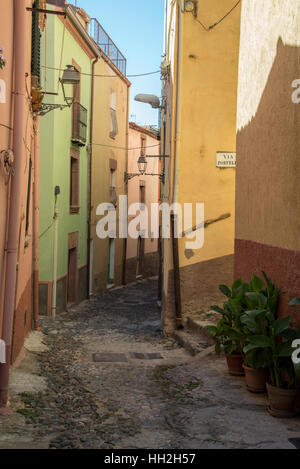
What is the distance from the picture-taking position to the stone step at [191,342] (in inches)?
364

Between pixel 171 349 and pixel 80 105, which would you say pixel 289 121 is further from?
pixel 80 105

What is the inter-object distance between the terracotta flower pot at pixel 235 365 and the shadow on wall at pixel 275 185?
1.15 metres

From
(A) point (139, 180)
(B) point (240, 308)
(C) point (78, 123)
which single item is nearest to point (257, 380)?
(B) point (240, 308)

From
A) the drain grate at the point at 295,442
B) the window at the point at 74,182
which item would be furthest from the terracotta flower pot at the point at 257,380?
the window at the point at 74,182

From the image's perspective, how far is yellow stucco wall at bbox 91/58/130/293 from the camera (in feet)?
64.5

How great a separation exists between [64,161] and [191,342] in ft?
24.1

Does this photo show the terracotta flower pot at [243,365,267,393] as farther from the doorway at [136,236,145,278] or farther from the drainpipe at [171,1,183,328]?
the doorway at [136,236,145,278]

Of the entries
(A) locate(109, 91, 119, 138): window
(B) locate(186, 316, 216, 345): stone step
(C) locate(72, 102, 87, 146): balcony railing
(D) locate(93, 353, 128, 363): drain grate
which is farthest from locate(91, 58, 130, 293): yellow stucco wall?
(D) locate(93, 353, 128, 363): drain grate

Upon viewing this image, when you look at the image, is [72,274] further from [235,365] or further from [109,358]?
[235,365]

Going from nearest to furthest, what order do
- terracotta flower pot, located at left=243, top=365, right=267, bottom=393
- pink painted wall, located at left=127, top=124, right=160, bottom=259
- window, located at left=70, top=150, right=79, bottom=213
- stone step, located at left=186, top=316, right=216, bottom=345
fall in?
terracotta flower pot, located at left=243, top=365, right=267, bottom=393 < stone step, located at left=186, top=316, right=216, bottom=345 < window, located at left=70, top=150, right=79, bottom=213 < pink painted wall, located at left=127, top=124, right=160, bottom=259

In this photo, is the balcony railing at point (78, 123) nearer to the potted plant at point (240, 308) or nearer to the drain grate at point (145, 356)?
the drain grate at point (145, 356)

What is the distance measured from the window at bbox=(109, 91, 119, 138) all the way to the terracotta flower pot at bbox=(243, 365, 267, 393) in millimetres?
16362

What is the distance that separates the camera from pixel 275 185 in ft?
21.2
